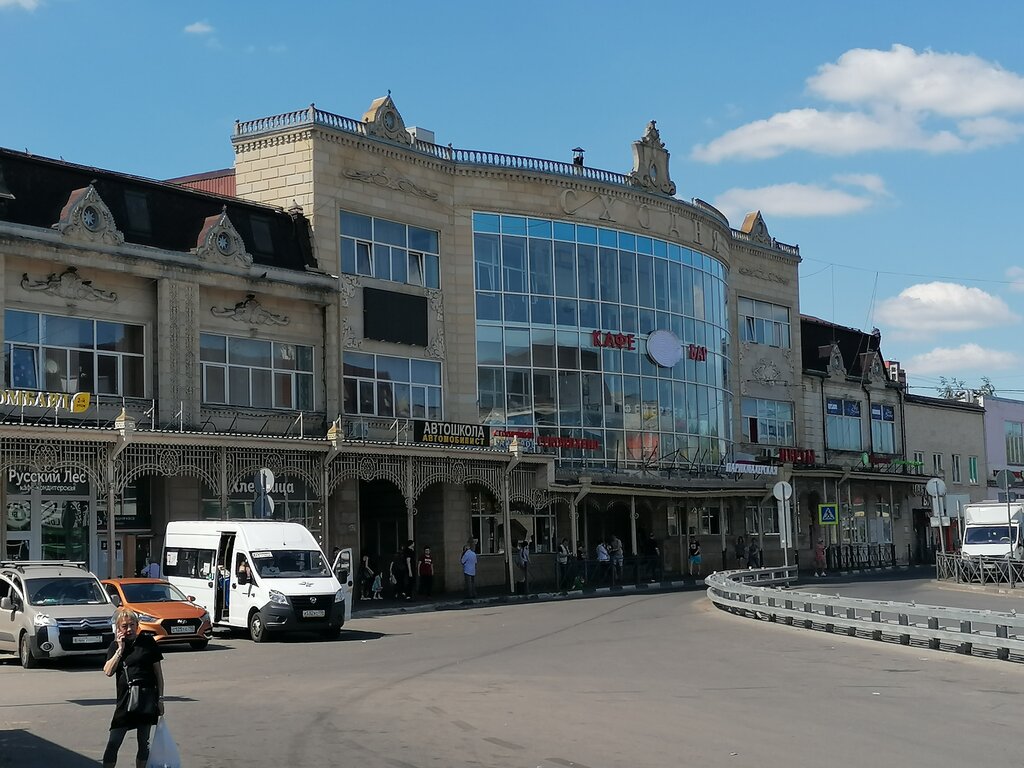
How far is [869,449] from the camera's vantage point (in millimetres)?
70562

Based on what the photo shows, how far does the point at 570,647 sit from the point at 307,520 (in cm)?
1770

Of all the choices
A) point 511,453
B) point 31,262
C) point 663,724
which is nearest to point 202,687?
point 663,724

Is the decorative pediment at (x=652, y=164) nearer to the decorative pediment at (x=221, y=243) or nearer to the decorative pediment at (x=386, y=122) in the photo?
the decorative pediment at (x=386, y=122)

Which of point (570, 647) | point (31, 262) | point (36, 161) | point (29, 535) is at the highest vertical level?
point (36, 161)

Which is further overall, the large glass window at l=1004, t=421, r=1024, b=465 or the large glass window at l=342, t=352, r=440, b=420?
the large glass window at l=1004, t=421, r=1024, b=465

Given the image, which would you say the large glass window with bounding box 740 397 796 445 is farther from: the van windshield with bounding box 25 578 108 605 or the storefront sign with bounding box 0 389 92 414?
the van windshield with bounding box 25 578 108 605

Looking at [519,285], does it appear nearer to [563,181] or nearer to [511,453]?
[563,181]

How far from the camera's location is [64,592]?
73.9 feet

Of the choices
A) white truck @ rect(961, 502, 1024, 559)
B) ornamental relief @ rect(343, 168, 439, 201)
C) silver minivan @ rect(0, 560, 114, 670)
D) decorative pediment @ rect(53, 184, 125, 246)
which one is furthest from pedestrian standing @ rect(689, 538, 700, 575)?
silver minivan @ rect(0, 560, 114, 670)

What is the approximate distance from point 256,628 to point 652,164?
1280 inches

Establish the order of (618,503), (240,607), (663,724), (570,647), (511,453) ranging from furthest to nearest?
1. (618,503)
2. (511,453)
3. (240,607)
4. (570,647)
5. (663,724)

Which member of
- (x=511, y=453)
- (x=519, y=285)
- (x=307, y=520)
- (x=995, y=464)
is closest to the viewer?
(x=307, y=520)

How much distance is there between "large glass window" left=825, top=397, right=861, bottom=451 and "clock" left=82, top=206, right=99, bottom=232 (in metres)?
43.5

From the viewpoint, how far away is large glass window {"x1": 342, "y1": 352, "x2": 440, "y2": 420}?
136 ft
